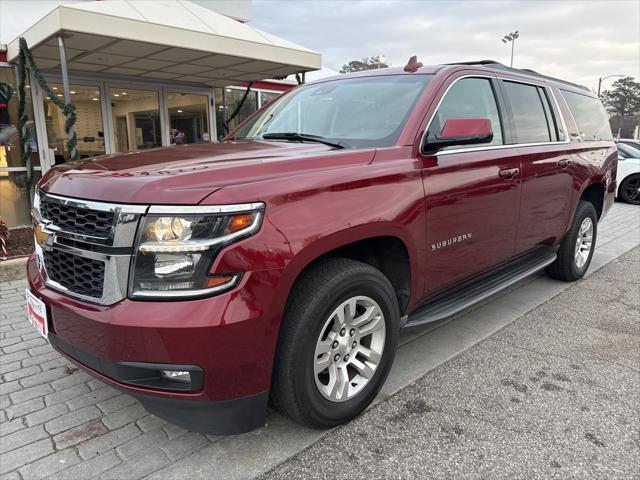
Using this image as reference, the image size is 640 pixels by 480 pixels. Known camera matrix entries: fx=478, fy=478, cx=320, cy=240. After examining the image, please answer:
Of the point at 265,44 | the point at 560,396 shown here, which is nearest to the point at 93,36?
the point at 265,44

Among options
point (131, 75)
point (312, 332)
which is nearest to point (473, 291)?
point (312, 332)

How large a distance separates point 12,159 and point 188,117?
3911 mm

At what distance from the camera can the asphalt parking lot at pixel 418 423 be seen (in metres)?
2.27

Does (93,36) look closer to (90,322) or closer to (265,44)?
Result: (265,44)

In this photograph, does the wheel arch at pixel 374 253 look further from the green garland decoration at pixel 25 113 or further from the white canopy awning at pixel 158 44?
the green garland decoration at pixel 25 113

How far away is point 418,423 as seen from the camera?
259cm

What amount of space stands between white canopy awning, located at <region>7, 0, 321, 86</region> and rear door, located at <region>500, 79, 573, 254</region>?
4812mm

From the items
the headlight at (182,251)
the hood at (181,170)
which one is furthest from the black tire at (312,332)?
the hood at (181,170)

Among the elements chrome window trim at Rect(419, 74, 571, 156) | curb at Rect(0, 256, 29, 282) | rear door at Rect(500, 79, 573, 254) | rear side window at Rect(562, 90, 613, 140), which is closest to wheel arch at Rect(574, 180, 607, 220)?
rear side window at Rect(562, 90, 613, 140)

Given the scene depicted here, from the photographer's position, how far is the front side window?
299cm

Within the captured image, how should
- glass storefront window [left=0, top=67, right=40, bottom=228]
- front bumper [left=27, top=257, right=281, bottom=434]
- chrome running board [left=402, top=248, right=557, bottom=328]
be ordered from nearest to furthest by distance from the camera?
front bumper [left=27, top=257, right=281, bottom=434], chrome running board [left=402, top=248, right=557, bottom=328], glass storefront window [left=0, top=67, right=40, bottom=228]

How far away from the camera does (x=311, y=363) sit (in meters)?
2.25

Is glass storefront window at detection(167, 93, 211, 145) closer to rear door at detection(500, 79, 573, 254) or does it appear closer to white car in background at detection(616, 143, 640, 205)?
rear door at detection(500, 79, 573, 254)

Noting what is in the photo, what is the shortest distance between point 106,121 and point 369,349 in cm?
884
